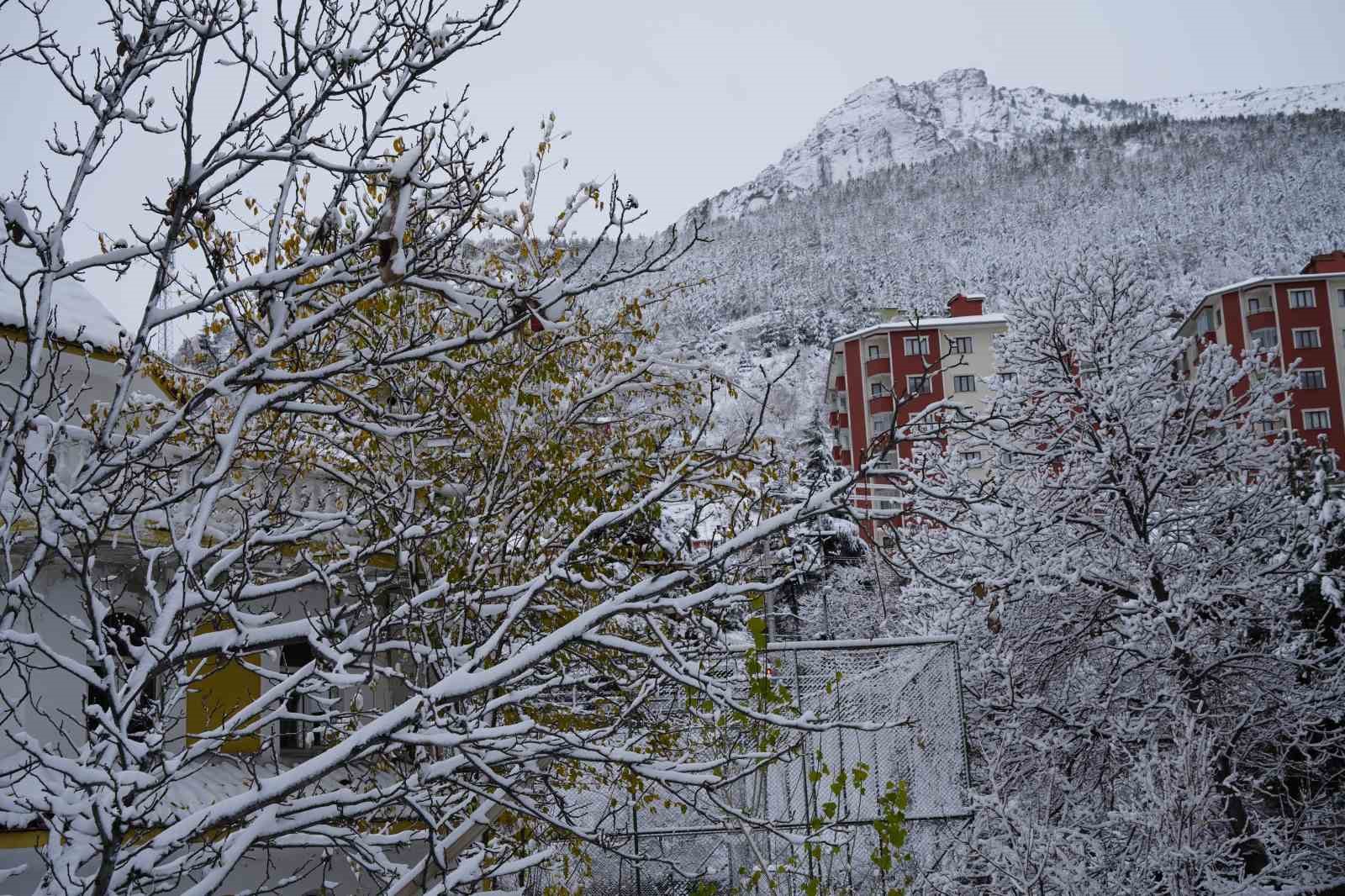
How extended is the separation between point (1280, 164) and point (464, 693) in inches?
6266

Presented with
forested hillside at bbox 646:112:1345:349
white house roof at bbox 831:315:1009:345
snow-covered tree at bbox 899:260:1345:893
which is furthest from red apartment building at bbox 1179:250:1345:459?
forested hillside at bbox 646:112:1345:349

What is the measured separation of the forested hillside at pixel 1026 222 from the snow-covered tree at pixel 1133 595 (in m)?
94.8

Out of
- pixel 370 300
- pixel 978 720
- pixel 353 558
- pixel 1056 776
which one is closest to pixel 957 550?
pixel 978 720

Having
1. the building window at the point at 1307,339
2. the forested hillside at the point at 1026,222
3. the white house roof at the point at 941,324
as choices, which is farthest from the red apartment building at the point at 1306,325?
the forested hillside at the point at 1026,222

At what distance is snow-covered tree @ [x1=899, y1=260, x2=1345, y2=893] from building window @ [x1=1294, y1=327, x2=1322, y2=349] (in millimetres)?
46422

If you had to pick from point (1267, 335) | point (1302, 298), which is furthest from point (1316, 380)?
point (1302, 298)

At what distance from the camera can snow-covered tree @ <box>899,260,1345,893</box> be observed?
551 inches

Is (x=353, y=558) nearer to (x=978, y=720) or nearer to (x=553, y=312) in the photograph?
(x=553, y=312)

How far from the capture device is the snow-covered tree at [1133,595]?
14000 millimetres

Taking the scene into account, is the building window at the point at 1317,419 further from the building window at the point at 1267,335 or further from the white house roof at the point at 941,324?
the white house roof at the point at 941,324

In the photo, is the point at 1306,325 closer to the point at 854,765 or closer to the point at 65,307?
Result: the point at 854,765

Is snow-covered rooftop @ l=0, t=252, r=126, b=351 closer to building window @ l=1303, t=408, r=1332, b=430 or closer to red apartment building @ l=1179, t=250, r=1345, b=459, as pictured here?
red apartment building @ l=1179, t=250, r=1345, b=459

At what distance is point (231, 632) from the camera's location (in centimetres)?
467

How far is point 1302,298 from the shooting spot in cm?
5694
